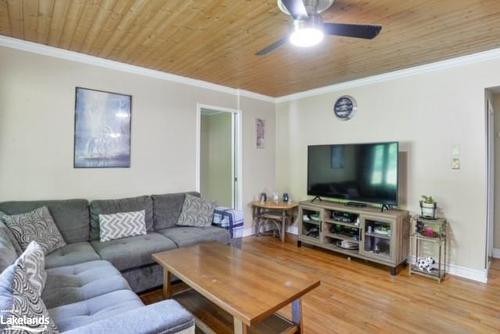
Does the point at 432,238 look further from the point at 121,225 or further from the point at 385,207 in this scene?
the point at 121,225

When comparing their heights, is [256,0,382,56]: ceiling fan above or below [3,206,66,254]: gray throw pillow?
above

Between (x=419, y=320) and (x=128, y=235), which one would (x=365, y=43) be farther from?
(x=128, y=235)

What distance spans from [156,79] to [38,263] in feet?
8.69

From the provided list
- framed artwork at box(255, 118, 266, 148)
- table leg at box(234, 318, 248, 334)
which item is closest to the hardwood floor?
table leg at box(234, 318, 248, 334)

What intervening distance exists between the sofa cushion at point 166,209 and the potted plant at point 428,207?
291 cm

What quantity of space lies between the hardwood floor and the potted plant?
2.27 feet

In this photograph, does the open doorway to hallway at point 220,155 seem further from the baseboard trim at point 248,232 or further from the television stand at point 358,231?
the television stand at point 358,231

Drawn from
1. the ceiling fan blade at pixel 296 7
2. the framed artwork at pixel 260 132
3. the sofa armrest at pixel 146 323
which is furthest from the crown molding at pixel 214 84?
the sofa armrest at pixel 146 323

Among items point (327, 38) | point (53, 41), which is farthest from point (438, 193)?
point (53, 41)

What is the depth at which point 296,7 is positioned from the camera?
1767 millimetres

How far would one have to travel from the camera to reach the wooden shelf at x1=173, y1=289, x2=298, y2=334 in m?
1.87

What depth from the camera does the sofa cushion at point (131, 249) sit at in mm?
2424

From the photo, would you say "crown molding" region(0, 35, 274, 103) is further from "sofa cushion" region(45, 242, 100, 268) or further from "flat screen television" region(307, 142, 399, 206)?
"sofa cushion" region(45, 242, 100, 268)

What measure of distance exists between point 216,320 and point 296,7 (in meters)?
2.30
